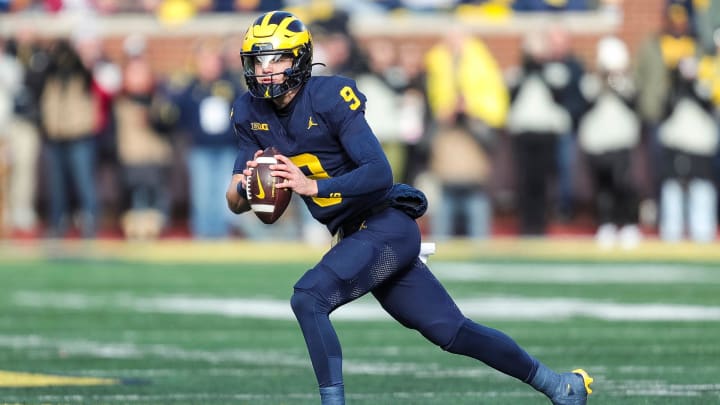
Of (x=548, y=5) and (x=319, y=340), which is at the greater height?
(x=319, y=340)

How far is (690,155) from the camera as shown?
18922 millimetres

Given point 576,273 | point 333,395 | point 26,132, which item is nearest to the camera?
point 333,395

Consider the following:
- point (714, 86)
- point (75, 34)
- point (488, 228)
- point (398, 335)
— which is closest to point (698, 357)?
point (398, 335)

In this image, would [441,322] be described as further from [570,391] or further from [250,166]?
[250,166]

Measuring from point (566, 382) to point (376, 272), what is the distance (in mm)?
928

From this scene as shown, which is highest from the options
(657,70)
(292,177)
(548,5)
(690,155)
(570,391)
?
(292,177)

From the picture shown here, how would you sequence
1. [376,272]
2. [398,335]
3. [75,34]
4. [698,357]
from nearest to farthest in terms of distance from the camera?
[376,272] → [698,357] → [398,335] → [75,34]

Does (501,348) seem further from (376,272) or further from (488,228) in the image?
(488,228)

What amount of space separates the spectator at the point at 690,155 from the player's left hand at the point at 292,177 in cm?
1288

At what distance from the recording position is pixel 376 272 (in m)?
6.66

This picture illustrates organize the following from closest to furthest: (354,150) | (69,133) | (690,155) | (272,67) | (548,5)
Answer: (354,150) → (272,67) → (690,155) → (69,133) → (548,5)

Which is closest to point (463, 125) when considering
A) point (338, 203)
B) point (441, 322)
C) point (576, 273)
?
point (576, 273)

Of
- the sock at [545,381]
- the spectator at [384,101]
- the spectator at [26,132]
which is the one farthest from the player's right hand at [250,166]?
the spectator at [26,132]

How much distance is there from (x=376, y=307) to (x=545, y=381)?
22.1 feet
